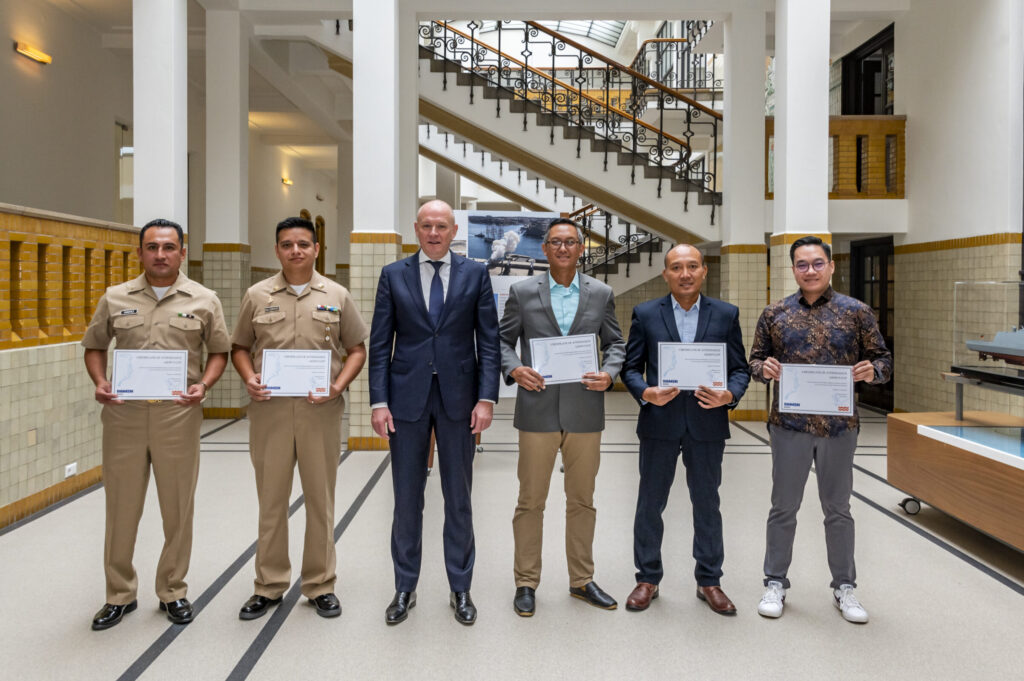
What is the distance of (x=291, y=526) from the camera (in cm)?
471

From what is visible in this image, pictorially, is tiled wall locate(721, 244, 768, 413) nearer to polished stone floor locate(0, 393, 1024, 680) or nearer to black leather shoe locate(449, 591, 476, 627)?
polished stone floor locate(0, 393, 1024, 680)

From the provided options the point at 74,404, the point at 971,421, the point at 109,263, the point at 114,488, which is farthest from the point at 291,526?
the point at 971,421

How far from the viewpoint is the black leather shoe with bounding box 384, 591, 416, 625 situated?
3.31m

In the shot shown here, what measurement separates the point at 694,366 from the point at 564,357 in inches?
22.4

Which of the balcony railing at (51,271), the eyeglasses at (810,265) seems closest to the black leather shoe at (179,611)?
the balcony railing at (51,271)

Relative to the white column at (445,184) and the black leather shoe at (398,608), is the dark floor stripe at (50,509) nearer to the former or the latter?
the black leather shoe at (398,608)

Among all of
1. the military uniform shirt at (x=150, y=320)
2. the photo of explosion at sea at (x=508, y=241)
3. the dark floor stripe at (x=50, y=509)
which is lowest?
the dark floor stripe at (x=50, y=509)

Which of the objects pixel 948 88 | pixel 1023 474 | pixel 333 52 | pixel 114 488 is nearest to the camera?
pixel 114 488

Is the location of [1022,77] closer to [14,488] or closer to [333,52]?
[333,52]

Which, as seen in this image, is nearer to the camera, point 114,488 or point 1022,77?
point 114,488

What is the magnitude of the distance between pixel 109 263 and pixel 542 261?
3438 mm

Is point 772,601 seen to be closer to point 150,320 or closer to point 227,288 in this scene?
point 150,320

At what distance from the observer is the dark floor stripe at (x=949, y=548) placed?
12.7 ft

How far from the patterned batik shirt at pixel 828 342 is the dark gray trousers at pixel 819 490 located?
0.20 ft
